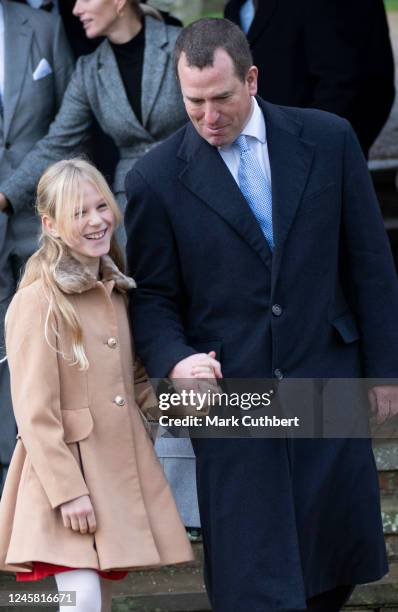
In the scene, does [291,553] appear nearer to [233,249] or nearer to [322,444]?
[322,444]

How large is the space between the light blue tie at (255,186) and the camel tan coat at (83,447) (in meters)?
0.39

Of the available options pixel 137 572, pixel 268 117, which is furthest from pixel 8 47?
pixel 137 572

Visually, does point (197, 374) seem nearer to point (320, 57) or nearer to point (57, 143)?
point (57, 143)

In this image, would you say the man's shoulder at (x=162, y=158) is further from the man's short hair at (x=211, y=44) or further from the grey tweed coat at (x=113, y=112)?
the grey tweed coat at (x=113, y=112)

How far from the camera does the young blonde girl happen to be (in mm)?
3828

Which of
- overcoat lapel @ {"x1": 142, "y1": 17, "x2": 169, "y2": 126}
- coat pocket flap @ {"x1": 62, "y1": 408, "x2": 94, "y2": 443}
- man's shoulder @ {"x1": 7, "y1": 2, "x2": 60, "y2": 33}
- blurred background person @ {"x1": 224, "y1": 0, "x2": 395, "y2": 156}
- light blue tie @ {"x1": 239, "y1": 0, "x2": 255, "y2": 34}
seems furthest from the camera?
light blue tie @ {"x1": 239, "y1": 0, "x2": 255, "y2": 34}

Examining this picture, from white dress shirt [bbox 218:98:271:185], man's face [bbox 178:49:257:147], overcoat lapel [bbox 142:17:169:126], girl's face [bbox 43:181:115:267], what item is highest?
overcoat lapel [bbox 142:17:169:126]

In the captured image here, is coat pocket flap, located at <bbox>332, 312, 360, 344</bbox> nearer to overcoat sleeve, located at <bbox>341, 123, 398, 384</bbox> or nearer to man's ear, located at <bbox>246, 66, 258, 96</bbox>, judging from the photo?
overcoat sleeve, located at <bbox>341, 123, 398, 384</bbox>

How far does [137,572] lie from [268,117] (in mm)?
1710

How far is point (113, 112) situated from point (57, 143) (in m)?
0.23

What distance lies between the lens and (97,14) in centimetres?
504

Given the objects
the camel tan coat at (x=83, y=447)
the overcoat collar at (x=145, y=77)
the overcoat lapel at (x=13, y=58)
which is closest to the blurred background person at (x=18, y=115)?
the overcoat lapel at (x=13, y=58)

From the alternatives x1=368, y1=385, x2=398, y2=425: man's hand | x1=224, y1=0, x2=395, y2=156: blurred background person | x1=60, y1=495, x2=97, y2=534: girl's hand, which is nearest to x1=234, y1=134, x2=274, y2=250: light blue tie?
x1=368, y1=385, x2=398, y2=425: man's hand

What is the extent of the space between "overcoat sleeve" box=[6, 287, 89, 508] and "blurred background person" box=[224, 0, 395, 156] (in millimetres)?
1661
